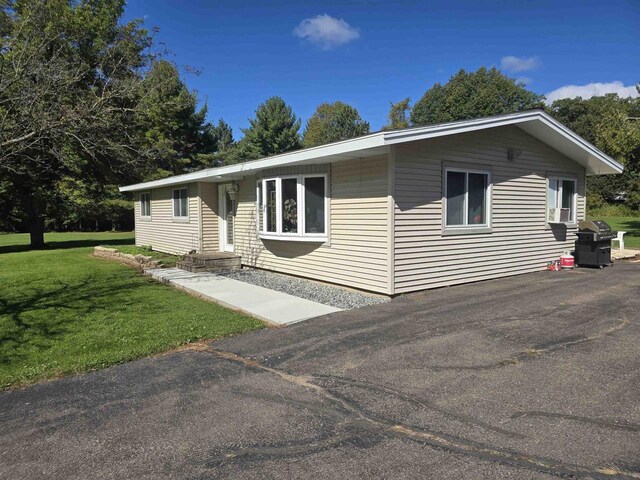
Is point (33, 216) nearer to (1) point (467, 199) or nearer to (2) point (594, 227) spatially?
(1) point (467, 199)

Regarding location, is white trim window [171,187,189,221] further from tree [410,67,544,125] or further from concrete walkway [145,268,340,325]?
tree [410,67,544,125]

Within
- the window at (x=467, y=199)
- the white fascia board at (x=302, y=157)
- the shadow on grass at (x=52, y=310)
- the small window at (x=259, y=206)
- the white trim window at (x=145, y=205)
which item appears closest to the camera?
the shadow on grass at (x=52, y=310)

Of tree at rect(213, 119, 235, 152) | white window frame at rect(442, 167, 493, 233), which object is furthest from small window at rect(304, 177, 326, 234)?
tree at rect(213, 119, 235, 152)

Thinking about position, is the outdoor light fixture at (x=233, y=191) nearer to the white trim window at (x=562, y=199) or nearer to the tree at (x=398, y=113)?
the white trim window at (x=562, y=199)

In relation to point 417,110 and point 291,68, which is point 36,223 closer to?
point 291,68

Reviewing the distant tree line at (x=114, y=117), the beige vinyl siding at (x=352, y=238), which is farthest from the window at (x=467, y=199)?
the distant tree line at (x=114, y=117)

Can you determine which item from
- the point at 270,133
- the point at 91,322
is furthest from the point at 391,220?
the point at 270,133

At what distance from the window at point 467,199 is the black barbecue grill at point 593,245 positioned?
3.71 m

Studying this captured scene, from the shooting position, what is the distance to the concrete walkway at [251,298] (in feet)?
20.6

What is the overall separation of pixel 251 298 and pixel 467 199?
471 centimetres

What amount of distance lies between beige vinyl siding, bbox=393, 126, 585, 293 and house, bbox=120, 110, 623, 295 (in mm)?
24

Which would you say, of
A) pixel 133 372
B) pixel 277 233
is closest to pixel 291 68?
pixel 277 233

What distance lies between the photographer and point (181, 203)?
14047 mm

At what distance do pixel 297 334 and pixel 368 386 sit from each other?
5.89ft
